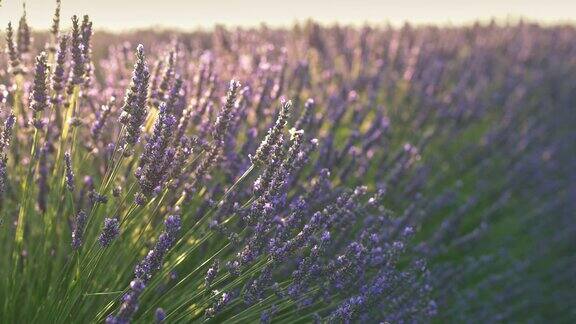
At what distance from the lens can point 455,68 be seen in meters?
7.20

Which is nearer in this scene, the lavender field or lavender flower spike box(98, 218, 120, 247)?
lavender flower spike box(98, 218, 120, 247)

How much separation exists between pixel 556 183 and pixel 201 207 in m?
3.19

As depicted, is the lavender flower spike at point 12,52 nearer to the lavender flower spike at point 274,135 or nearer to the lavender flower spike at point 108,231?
the lavender flower spike at point 108,231

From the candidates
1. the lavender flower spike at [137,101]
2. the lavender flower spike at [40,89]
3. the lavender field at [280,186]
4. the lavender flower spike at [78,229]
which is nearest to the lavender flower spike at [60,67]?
the lavender field at [280,186]

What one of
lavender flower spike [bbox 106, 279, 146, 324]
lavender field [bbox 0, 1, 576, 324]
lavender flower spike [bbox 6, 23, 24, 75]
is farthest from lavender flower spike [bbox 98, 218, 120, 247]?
lavender flower spike [bbox 6, 23, 24, 75]

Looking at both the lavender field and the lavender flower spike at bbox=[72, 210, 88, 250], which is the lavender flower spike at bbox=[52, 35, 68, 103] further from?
the lavender flower spike at bbox=[72, 210, 88, 250]

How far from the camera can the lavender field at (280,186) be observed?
6.56ft

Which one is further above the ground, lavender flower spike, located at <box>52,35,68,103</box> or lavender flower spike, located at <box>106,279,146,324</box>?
lavender flower spike, located at <box>52,35,68,103</box>

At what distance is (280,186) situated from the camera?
1918 mm

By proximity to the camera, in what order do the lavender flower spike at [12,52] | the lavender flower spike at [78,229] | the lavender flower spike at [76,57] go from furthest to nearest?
the lavender flower spike at [12,52] → the lavender flower spike at [76,57] → the lavender flower spike at [78,229]

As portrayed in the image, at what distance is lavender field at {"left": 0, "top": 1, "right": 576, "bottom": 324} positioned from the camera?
2.00 meters

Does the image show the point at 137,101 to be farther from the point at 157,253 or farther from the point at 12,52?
the point at 12,52

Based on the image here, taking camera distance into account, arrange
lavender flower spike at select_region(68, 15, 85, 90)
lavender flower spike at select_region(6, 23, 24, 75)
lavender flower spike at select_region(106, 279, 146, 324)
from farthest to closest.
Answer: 1. lavender flower spike at select_region(6, 23, 24, 75)
2. lavender flower spike at select_region(68, 15, 85, 90)
3. lavender flower spike at select_region(106, 279, 146, 324)

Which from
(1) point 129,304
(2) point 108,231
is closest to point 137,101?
(2) point 108,231
